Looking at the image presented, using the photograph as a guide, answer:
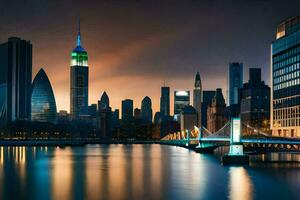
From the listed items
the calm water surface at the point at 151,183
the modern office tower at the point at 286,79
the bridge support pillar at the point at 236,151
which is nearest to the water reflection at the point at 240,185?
the calm water surface at the point at 151,183

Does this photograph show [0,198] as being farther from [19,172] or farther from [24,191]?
[19,172]

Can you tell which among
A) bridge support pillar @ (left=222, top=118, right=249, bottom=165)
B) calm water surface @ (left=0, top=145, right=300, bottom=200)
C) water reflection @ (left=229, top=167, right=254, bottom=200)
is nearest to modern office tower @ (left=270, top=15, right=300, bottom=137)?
bridge support pillar @ (left=222, top=118, right=249, bottom=165)

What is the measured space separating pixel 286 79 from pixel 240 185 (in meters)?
88.9

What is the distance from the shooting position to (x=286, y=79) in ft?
501

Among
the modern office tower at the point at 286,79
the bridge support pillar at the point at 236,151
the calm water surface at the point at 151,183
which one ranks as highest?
the modern office tower at the point at 286,79

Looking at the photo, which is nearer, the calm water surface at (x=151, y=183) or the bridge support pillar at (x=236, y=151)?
the calm water surface at (x=151, y=183)

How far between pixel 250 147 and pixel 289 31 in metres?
32.9

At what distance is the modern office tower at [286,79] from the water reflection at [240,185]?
6286 cm

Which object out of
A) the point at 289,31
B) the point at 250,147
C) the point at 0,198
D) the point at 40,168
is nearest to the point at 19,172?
the point at 40,168

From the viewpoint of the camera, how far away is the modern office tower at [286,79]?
145375mm

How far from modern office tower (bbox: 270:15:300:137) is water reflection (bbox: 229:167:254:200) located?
62.9 metres

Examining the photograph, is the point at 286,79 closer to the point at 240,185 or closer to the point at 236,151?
the point at 236,151

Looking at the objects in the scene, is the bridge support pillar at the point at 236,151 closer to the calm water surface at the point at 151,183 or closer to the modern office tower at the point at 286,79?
the calm water surface at the point at 151,183

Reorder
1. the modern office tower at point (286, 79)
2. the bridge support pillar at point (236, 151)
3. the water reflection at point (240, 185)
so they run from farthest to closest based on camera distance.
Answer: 1. the modern office tower at point (286, 79)
2. the bridge support pillar at point (236, 151)
3. the water reflection at point (240, 185)
